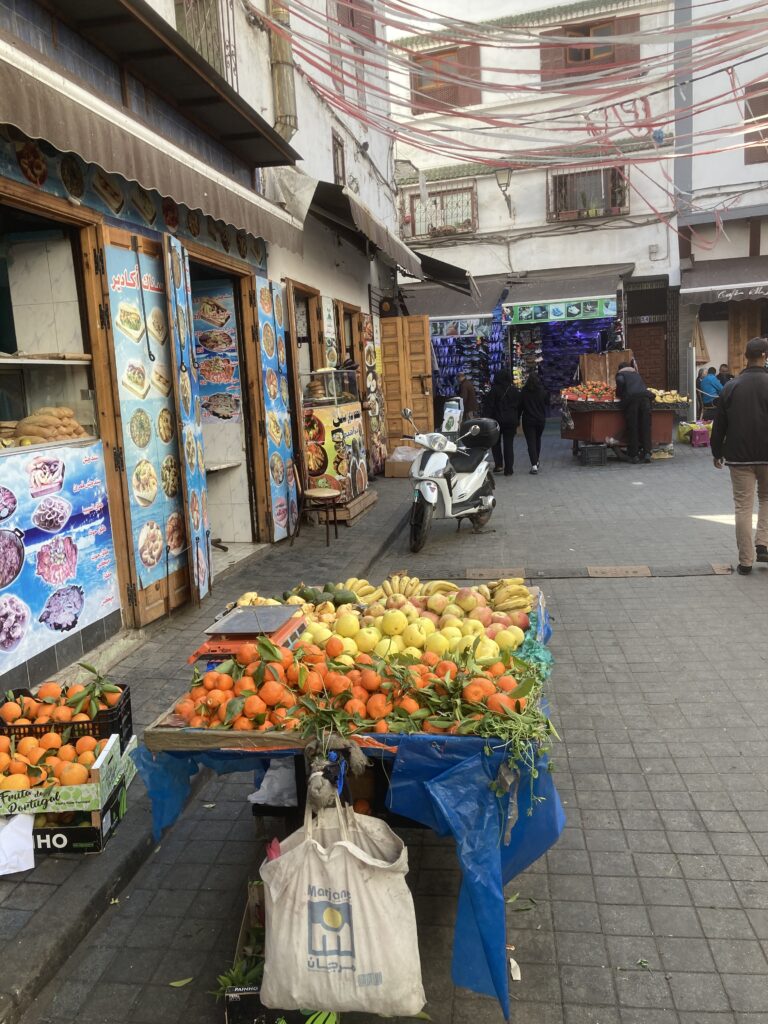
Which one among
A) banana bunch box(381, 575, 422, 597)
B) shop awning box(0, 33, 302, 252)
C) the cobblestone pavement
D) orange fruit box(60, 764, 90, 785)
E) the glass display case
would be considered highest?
shop awning box(0, 33, 302, 252)

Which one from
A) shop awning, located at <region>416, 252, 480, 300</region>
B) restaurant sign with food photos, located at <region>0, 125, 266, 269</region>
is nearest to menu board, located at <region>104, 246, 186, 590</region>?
restaurant sign with food photos, located at <region>0, 125, 266, 269</region>

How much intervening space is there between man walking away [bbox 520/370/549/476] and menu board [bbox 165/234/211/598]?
8857mm

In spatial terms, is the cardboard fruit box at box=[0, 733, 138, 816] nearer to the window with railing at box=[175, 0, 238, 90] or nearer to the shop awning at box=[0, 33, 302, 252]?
the shop awning at box=[0, 33, 302, 252]

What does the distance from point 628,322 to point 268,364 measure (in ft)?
57.9

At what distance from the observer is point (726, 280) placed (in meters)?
21.6

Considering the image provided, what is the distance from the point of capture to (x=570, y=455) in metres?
17.6

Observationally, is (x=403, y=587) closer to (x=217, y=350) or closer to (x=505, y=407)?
(x=217, y=350)

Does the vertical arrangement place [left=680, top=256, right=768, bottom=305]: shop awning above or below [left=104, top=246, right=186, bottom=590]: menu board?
above

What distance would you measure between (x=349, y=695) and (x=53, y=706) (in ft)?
5.65

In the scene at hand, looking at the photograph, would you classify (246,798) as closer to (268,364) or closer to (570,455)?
(268,364)

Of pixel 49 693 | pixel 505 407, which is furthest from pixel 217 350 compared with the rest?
pixel 505 407

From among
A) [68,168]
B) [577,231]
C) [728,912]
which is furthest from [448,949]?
[577,231]

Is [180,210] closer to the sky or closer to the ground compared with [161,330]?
closer to the sky

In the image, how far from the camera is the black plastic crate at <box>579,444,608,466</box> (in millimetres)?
15781
